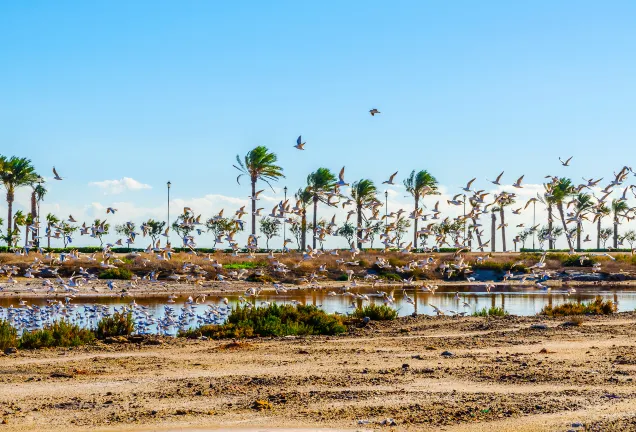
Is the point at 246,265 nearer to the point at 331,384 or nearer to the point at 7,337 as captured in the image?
the point at 7,337

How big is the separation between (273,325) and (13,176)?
6535 cm

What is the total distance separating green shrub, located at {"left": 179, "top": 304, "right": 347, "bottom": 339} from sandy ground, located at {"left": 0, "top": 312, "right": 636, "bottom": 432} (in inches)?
62.2

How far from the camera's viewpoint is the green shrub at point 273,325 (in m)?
22.3

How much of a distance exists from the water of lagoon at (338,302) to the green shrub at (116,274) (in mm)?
11552

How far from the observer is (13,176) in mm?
81125

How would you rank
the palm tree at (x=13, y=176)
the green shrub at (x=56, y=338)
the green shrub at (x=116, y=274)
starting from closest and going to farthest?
the green shrub at (x=56, y=338), the green shrub at (x=116, y=274), the palm tree at (x=13, y=176)

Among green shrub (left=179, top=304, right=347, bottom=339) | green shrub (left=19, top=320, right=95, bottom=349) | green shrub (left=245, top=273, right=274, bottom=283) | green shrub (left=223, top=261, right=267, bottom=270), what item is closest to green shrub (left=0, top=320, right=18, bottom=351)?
green shrub (left=19, top=320, right=95, bottom=349)

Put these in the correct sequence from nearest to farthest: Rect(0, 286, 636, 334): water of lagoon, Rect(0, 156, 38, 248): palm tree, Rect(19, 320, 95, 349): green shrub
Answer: Rect(19, 320, 95, 349): green shrub, Rect(0, 286, 636, 334): water of lagoon, Rect(0, 156, 38, 248): palm tree

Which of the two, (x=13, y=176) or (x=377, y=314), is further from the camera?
(x=13, y=176)

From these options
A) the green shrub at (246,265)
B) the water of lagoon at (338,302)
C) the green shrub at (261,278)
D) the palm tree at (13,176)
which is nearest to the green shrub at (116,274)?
the green shrub at (261,278)

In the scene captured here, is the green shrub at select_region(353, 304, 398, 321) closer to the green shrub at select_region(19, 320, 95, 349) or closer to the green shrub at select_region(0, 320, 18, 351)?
the green shrub at select_region(19, 320, 95, 349)

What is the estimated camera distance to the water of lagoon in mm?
28141

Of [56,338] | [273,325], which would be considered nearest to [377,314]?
[273,325]

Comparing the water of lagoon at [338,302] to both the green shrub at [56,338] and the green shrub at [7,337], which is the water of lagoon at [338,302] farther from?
the green shrub at [7,337]
